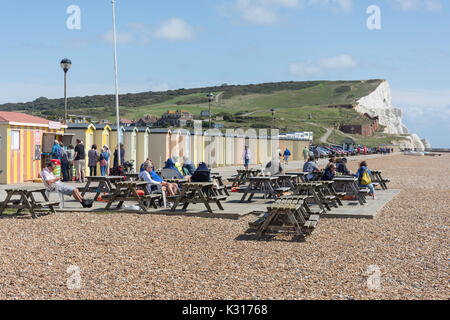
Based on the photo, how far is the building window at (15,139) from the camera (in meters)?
17.9

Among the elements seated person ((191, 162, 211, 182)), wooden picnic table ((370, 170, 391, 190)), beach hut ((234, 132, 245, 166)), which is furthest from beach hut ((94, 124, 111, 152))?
beach hut ((234, 132, 245, 166))

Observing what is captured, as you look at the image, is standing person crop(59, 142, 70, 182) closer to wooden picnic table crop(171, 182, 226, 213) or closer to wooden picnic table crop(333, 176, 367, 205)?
wooden picnic table crop(171, 182, 226, 213)

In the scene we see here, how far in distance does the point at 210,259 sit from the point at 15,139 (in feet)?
42.0

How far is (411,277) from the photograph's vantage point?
20.9 feet

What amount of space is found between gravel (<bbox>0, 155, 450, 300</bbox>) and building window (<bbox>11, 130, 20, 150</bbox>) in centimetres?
841

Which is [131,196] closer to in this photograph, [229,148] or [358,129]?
[229,148]

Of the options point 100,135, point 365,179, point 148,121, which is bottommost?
point 365,179

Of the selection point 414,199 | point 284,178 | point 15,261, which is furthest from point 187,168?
point 15,261

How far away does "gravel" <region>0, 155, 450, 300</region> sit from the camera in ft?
18.8

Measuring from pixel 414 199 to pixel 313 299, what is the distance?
1074cm

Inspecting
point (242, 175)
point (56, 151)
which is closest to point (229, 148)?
point (56, 151)

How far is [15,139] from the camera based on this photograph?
18016 mm

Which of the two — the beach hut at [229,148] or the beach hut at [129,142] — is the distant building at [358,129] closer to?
the beach hut at [229,148]

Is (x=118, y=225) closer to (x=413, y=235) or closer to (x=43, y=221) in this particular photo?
(x=43, y=221)
